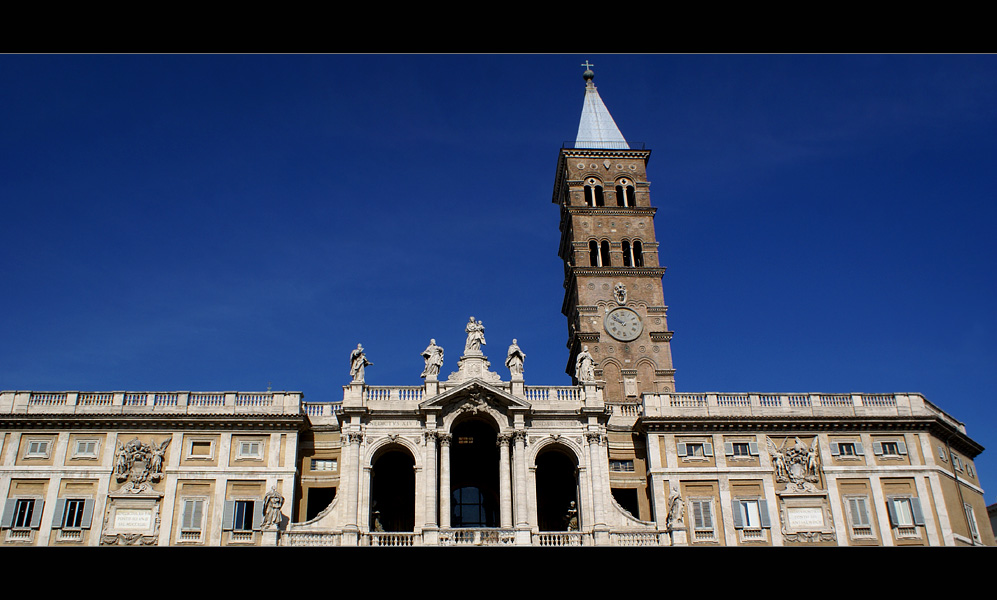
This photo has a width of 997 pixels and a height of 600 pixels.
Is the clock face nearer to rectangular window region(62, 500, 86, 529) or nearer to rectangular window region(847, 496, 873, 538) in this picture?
rectangular window region(847, 496, 873, 538)

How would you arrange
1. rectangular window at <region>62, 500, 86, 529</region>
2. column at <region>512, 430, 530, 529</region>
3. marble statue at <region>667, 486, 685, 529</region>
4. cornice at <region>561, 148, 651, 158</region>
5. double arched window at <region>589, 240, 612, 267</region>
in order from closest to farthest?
marble statue at <region>667, 486, 685, 529</region> → column at <region>512, 430, 530, 529</region> → rectangular window at <region>62, 500, 86, 529</region> → double arched window at <region>589, 240, 612, 267</region> → cornice at <region>561, 148, 651, 158</region>

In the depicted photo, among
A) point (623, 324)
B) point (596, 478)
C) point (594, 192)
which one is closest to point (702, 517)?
point (596, 478)

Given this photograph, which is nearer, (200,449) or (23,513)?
(23,513)

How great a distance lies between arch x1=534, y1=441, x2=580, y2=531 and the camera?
5188cm

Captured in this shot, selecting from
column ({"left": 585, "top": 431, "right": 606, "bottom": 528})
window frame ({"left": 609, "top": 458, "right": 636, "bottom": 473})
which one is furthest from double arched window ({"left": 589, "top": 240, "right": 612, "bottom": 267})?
column ({"left": 585, "top": 431, "right": 606, "bottom": 528})

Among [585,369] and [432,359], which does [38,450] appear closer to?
[432,359]

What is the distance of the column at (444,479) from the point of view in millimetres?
46953

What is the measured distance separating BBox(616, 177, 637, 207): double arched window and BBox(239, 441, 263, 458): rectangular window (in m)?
35.8

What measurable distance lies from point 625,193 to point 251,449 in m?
37.2

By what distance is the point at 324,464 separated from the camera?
5047 centimetres

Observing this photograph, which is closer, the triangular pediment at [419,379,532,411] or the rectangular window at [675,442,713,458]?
the triangular pediment at [419,379,532,411]

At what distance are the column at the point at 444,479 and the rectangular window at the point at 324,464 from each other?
6.53 metres

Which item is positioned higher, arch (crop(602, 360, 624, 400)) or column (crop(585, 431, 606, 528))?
arch (crop(602, 360, 624, 400))
